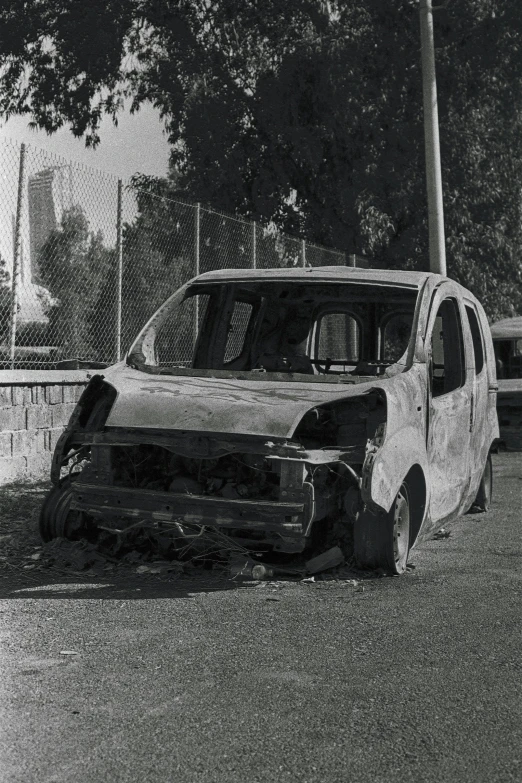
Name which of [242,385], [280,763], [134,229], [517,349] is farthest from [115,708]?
[517,349]

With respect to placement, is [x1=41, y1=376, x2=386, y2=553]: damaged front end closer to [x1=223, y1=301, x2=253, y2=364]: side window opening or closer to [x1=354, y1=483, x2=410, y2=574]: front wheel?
[x1=354, y1=483, x2=410, y2=574]: front wheel

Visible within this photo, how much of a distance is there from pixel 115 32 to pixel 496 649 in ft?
72.5

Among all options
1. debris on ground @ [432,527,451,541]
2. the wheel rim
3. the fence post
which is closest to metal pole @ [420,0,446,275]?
the fence post

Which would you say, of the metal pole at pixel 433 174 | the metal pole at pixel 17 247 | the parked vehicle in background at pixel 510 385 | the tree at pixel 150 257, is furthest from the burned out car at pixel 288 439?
the metal pole at pixel 433 174

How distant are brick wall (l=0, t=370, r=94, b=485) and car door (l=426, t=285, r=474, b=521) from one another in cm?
383

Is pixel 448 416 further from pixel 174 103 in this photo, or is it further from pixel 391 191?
pixel 174 103

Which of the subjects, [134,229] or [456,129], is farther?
[456,129]

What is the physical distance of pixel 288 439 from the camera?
600 cm

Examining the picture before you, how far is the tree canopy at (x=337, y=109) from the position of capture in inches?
886

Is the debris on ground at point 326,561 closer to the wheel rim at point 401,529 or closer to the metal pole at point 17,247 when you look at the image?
the wheel rim at point 401,529

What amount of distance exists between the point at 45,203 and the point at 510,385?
7197mm

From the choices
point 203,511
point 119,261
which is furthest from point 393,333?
point 119,261

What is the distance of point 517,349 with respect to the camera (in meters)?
15.1

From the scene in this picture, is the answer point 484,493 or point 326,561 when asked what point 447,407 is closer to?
point 326,561
